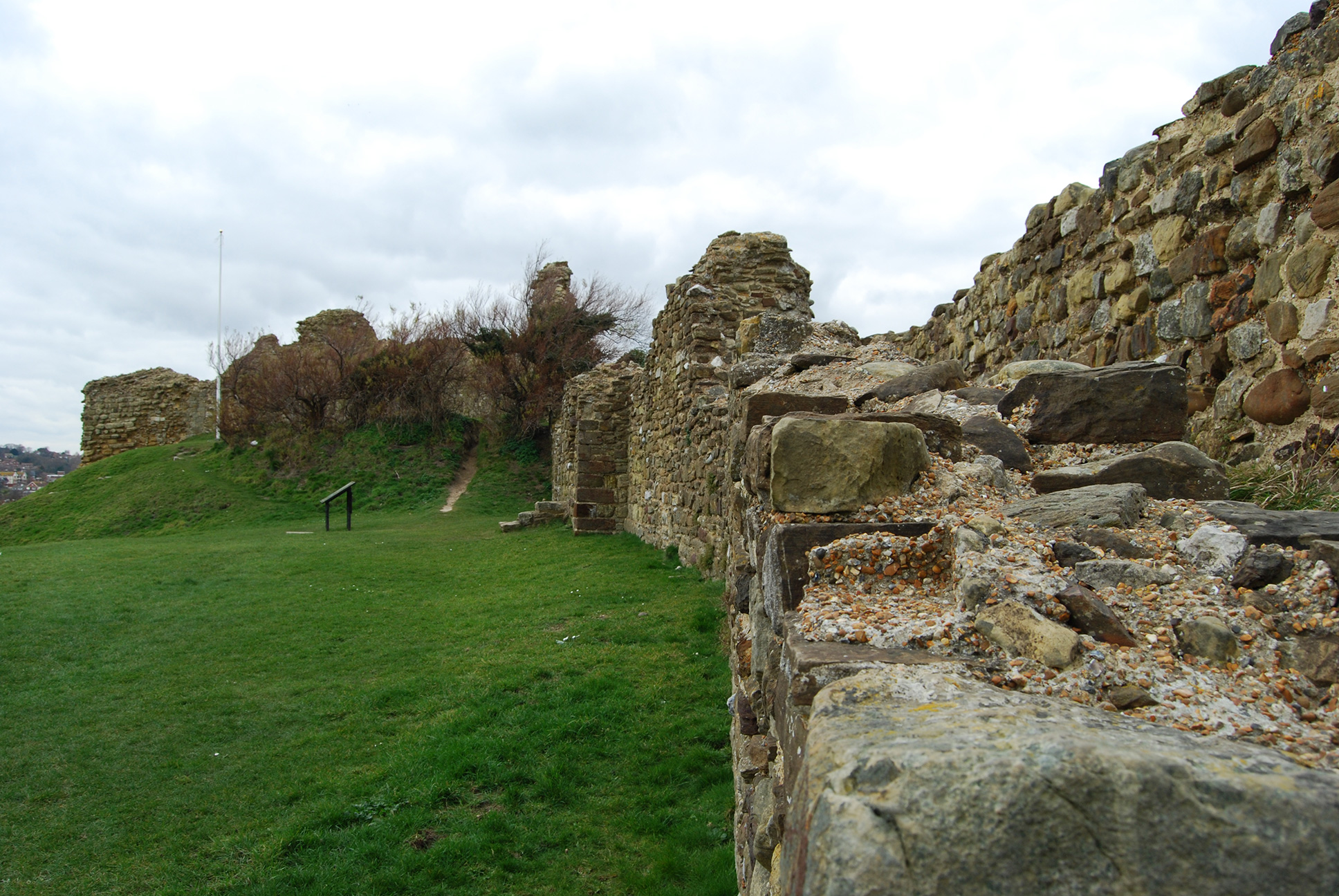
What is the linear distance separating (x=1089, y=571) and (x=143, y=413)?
30.4 m

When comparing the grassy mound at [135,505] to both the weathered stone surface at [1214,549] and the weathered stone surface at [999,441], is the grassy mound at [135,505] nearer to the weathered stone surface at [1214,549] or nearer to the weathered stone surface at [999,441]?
the weathered stone surface at [999,441]

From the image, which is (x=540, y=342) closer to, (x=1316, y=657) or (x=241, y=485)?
(x=241, y=485)

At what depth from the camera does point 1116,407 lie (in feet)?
8.79

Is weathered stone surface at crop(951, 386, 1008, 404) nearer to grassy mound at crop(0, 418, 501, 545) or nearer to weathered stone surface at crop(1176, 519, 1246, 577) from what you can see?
weathered stone surface at crop(1176, 519, 1246, 577)

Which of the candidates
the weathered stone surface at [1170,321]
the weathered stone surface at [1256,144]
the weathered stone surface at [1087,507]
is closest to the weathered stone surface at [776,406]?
the weathered stone surface at [1087,507]

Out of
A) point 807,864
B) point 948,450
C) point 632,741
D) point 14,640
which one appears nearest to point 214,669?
point 14,640

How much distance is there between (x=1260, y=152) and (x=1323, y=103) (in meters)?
0.33

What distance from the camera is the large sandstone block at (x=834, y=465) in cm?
209

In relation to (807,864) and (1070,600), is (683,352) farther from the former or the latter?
(807,864)

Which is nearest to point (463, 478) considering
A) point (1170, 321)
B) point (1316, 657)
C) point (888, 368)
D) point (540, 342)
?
point (540, 342)

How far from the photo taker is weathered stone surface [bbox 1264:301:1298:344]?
3451 mm

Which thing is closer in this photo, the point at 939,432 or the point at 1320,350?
the point at 939,432

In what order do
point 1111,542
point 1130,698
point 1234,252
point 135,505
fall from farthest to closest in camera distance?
point 135,505, point 1234,252, point 1111,542, point 1130,698

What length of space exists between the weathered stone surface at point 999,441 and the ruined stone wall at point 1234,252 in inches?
65.3
